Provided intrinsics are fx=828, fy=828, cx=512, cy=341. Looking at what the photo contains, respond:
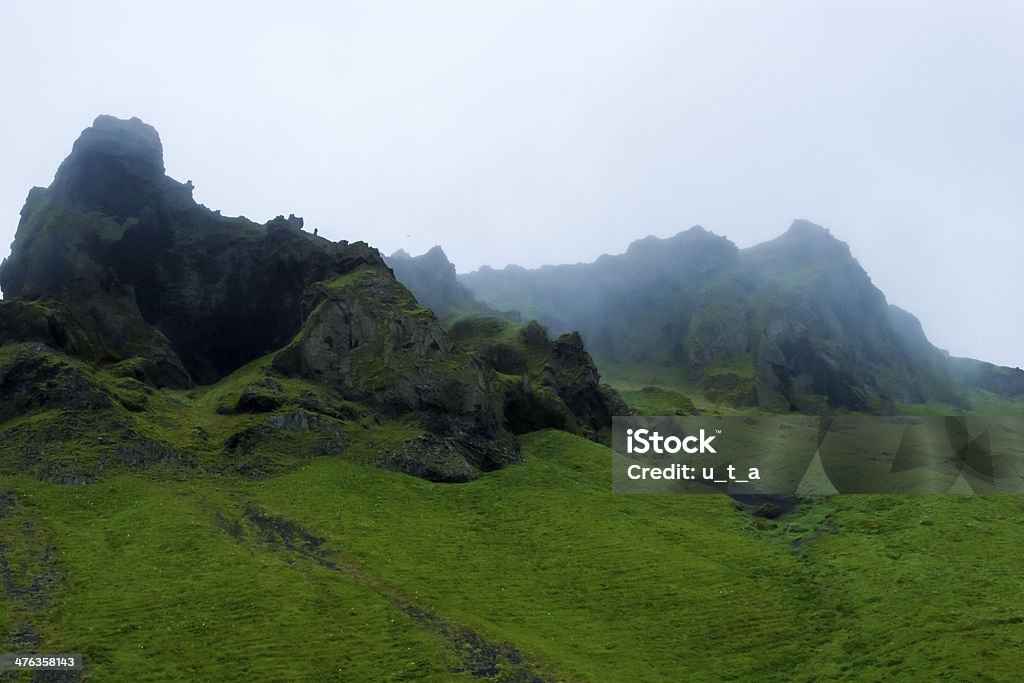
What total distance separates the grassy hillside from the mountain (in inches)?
412

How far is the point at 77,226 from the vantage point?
145m

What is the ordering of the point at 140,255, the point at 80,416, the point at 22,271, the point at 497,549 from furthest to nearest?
1. the point at 140,255
2. the point at 22,271
3. the point at 80,416
4. the point at 497,549

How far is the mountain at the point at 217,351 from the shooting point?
9756cm

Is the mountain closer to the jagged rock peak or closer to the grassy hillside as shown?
the jagged rock peak

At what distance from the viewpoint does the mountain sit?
97562 millimetres

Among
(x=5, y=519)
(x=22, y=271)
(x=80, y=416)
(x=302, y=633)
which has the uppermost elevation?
(x=22, y=271)

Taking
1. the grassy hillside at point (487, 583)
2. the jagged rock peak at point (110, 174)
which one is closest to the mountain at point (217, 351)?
the jagged rock peak at point (110, 174)

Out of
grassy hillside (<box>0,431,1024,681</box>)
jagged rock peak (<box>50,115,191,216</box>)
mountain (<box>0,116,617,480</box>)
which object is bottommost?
grassy hillside (<box>0,431,1024,681</box>)

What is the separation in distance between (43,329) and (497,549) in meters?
70.3

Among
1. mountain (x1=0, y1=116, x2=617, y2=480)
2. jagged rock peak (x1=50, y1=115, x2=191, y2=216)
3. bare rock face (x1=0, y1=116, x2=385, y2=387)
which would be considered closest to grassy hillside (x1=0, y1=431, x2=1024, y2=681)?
mountain (x1=0, y1=116, x2=617, y2=480)

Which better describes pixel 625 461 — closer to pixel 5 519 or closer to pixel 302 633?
pixel 302 633

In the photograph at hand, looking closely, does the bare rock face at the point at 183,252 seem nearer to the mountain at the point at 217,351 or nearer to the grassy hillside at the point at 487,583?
the mountain at the point at 217,351

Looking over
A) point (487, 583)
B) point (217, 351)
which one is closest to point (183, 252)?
point (217, 351)

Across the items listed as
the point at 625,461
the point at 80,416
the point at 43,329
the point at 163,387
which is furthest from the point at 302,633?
the point at 163,387
